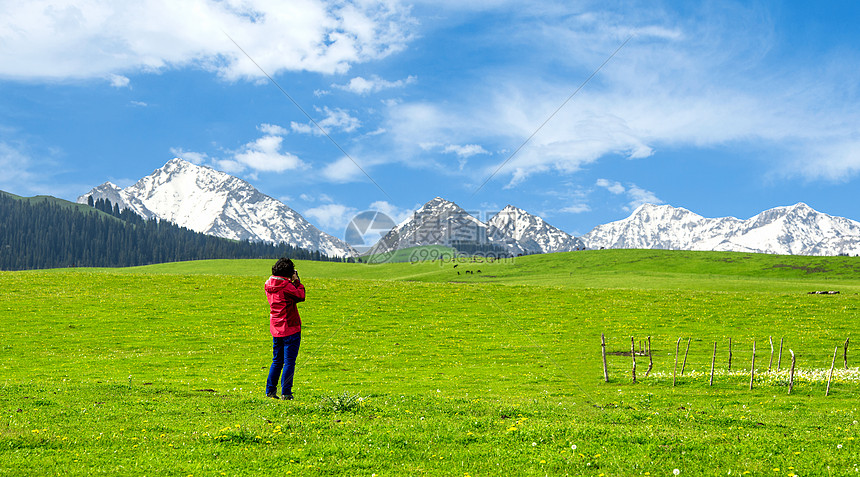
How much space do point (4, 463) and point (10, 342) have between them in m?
32.5

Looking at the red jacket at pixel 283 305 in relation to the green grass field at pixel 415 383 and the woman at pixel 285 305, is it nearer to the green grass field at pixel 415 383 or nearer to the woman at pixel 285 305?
the woman at pixel 285 305

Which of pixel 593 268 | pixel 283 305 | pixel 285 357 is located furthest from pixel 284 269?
pixel 593 268

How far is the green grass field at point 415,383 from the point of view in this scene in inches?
457

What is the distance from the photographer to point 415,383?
2577 cm

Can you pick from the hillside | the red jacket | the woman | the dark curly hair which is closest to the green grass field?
the woman

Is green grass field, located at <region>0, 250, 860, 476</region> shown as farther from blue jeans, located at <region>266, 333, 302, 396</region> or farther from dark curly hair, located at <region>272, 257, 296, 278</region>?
dark curly hair, located at <region>272, 257, 296, 278</region>

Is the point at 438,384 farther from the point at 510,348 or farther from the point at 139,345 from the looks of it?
the point at 139,345

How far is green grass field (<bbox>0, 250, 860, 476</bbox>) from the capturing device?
457 inches

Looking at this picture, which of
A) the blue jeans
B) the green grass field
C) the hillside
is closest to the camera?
the green grass field

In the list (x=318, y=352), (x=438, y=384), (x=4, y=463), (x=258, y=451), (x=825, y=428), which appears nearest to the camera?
(x=4, y=463)

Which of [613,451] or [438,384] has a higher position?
[613,451]

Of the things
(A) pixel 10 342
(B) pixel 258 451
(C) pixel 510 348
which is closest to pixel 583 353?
(C) pixel 510 348

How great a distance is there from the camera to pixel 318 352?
34.8 metres

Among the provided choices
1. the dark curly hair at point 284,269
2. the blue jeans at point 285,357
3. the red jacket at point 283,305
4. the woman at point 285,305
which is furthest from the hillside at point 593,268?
the dark curly hair at point 284,269
